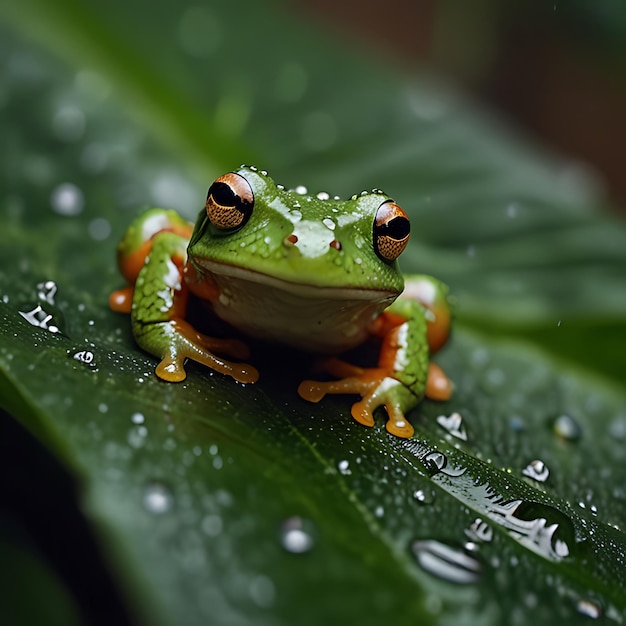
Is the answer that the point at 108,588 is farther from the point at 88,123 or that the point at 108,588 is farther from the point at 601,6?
the point at 601,6

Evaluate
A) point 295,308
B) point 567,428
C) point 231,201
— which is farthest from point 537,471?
point 231,201

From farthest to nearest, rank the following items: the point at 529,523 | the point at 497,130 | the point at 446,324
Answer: the point at 497,130 < the point at 446,324 < the point at 529,523

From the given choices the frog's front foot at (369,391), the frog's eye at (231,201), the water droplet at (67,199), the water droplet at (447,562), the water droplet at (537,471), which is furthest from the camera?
the water droplet at (67,199)

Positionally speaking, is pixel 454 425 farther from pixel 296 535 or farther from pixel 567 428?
pixel 296 535

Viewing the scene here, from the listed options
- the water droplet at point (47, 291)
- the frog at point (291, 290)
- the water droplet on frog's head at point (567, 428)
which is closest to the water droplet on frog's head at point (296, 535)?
the frog at point (291, 290)

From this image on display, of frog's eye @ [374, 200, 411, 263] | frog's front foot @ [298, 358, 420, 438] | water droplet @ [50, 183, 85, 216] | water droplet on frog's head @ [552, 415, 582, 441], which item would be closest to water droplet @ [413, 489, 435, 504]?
frog's front foot @ [298, 358, 420, 438]

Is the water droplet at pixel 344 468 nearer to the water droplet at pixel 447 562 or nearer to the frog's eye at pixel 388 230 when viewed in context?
the water droplet at pixel 447 562

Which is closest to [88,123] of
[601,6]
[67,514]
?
[67,514]

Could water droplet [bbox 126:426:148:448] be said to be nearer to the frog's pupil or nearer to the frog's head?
the frog's head
